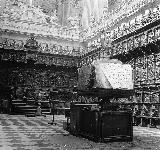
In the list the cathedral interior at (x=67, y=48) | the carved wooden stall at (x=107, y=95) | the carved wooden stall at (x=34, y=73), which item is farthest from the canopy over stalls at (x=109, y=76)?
the carved wooden stall at (x=34, y=73)

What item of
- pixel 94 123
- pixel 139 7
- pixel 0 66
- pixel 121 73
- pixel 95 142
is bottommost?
pixel 95 142

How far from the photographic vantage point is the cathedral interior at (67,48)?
14492 mm

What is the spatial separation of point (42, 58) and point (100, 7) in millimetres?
7424

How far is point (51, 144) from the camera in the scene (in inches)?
209

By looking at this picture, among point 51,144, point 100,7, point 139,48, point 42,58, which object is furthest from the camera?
point 100,7

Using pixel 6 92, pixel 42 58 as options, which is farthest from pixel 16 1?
pixel 6 92

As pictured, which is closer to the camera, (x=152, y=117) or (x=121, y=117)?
(x=121, y=117)

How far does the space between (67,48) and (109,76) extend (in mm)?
19987

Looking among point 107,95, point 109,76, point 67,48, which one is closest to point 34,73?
point 67,48

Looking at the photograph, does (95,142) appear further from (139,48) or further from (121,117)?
(139,48)

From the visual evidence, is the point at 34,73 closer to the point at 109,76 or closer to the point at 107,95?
the point at 107,95

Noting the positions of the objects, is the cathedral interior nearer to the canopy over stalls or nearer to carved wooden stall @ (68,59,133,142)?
carved wooden stall @ (68,59,133,142)

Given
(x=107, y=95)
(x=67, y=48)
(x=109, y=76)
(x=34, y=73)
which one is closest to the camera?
(x=109, y=76)

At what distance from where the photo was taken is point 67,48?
25453mm
